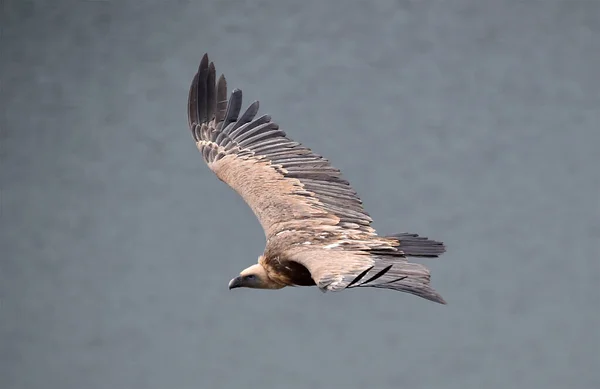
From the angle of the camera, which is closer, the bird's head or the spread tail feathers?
the spread tail feathers

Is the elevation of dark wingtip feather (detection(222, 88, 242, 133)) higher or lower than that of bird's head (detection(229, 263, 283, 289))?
higher

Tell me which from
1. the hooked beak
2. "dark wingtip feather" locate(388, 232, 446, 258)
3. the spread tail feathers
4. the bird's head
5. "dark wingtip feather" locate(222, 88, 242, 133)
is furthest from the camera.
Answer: "dark wingtip feather" locate(222, 88, 242, 133)

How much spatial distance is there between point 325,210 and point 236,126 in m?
1.53

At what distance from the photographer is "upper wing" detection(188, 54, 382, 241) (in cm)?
892

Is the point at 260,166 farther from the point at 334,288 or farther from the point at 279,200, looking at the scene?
the point at 334,288

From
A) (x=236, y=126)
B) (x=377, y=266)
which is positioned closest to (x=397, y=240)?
(x=377, y=266)

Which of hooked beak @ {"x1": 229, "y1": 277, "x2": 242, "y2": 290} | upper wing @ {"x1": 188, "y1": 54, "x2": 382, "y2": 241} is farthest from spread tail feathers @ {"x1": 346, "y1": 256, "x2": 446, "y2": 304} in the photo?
hooked beak @ {"x1": 229, "y1": 277, "x2": 242, "y2": 290}

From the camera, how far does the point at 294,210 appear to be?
9016 millimetres

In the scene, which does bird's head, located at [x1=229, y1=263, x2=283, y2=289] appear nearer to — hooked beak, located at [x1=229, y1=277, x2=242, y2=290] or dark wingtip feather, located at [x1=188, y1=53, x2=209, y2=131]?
hooked beak, located at [x1=229, y1=277, x2=242, y2=290]

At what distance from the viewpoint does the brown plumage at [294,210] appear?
7543 mm

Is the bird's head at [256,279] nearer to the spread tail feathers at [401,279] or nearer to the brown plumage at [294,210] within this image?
the brown plumage at [294,210]

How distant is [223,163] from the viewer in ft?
32.4

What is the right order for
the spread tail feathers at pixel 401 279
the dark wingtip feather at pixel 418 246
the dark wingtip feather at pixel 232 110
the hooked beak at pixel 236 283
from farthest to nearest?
the dark wingtip feather at pixel 232 110, the hooked beak at pixel 236 283, the dark wingtip feather at pixel 418 246, the spread tail feathers at pixel 401 279

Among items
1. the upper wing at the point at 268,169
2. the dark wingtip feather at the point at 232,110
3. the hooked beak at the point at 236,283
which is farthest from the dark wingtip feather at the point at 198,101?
the hooked beak at the point at 236,283
